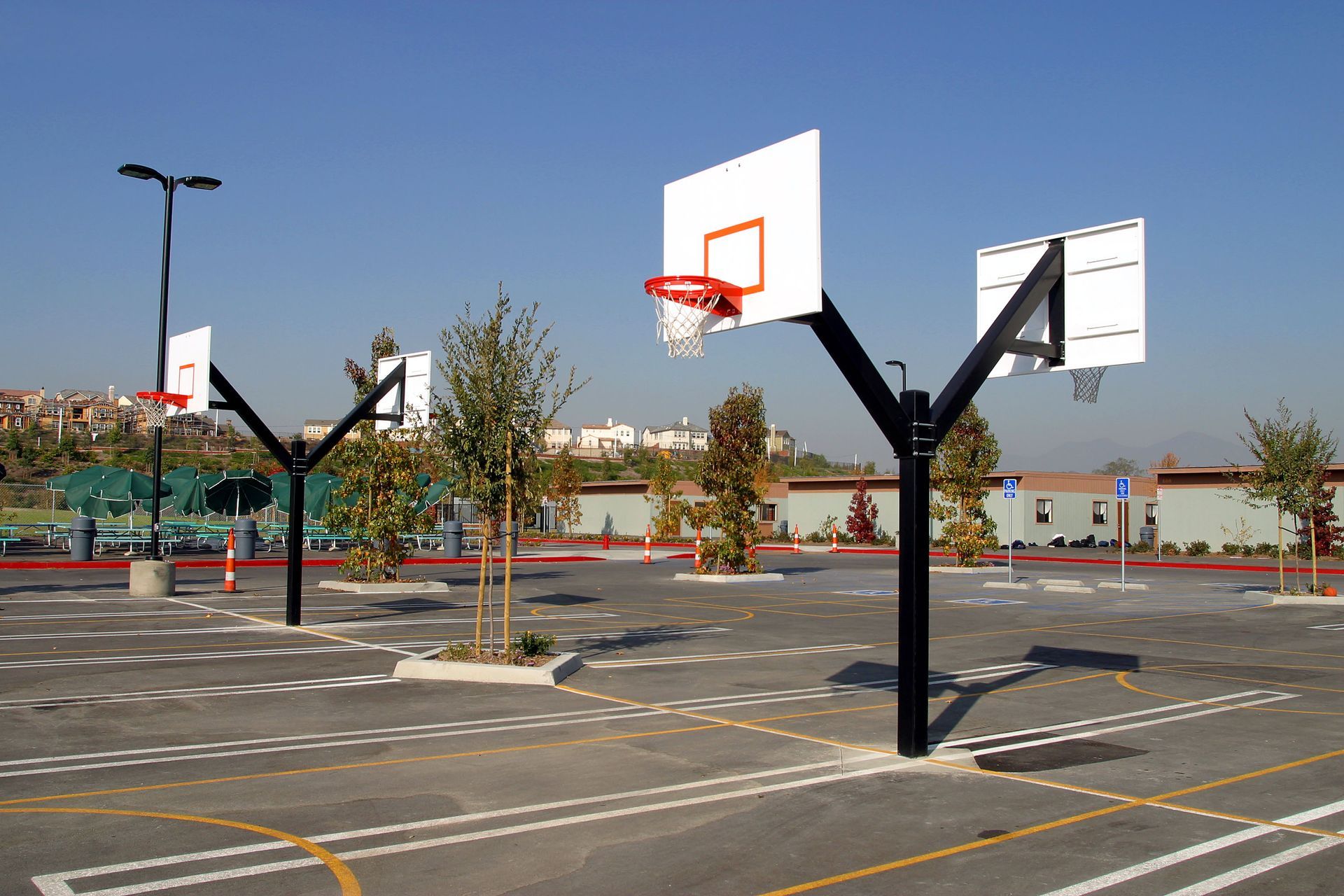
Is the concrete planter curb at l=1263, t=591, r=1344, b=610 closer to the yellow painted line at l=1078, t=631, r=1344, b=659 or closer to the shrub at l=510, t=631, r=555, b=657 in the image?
the yellow painted line at l=1078, t=631, r=1344, b=659

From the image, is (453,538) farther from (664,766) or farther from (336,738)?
(664,766)

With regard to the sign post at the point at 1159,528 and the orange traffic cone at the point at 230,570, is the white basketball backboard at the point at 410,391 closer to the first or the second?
the orange traffic cone at the point at 230,570

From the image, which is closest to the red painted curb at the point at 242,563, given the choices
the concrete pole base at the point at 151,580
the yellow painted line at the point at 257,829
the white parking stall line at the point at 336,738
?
the concrete pole base at the point at 151,580

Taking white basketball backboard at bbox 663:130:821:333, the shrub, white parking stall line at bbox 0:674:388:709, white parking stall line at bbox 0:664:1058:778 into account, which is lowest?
white parking stall line at bbox 0:664:1058:778

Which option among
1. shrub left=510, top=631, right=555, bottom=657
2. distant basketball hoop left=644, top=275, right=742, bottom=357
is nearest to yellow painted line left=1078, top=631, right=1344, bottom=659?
shrub left=510, top=631, right=555, bottom=657

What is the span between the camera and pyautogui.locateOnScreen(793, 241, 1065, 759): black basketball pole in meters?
8.52

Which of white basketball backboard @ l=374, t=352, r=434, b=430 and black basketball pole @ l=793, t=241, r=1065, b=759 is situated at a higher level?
white basketball backboard @ l=374, t=352, r=434, b=430

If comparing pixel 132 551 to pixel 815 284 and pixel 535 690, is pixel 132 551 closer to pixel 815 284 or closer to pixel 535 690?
pixel 535 690

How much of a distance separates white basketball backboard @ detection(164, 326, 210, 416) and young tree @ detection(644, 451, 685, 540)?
42.2 metres

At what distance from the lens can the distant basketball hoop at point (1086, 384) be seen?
9.96m

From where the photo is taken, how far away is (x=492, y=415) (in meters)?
12.9

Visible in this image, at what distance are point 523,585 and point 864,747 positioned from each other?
19.4 m

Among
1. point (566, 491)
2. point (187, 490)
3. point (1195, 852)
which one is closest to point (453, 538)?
point (187, 490)

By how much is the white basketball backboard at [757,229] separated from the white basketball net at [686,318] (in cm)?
13
